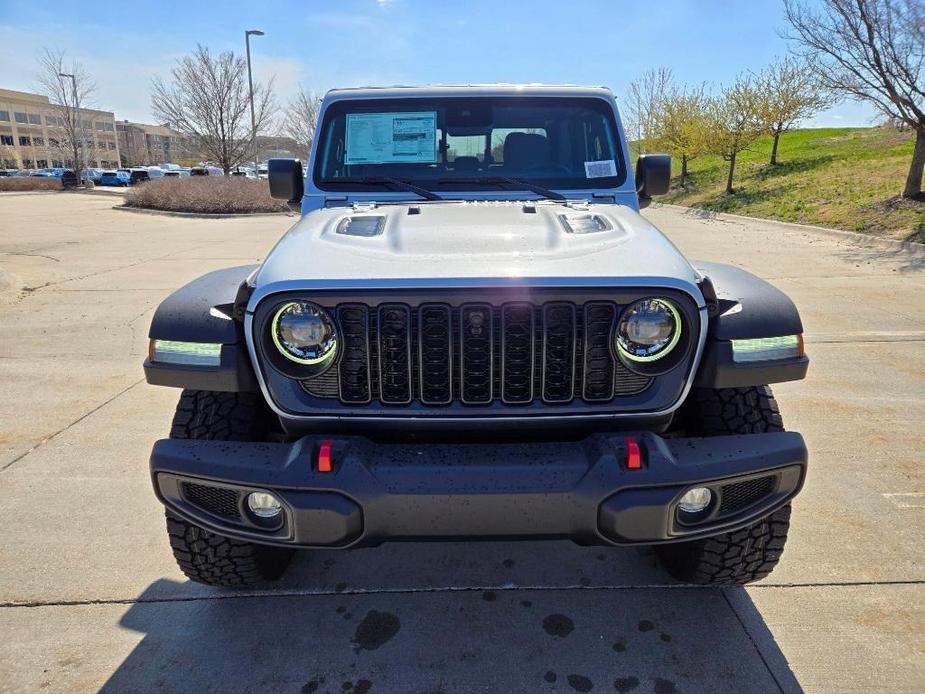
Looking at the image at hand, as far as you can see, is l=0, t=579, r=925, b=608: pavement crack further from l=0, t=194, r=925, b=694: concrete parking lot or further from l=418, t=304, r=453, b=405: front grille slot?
l=418, t=304, r=453, b=405: front grille slot

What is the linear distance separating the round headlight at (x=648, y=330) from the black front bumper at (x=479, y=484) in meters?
0.26

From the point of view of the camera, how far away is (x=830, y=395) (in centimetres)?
471

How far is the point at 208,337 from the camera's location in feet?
6.93

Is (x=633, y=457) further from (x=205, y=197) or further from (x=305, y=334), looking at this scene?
(x=205, y=197)

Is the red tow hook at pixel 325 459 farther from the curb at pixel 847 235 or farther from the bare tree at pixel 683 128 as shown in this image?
the bare tree at pixel 683 128

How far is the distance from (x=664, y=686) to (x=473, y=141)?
2524mm

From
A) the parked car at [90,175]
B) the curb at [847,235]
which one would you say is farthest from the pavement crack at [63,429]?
the parked car at [90,175]

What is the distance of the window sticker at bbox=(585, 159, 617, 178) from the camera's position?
10.6 ft

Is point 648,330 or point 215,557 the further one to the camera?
point 215,557

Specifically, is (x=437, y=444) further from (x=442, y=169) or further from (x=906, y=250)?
(x=906, y=250)

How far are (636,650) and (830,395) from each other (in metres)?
3.26

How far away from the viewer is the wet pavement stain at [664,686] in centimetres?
211

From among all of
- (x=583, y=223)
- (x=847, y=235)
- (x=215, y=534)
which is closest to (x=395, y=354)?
(x=215, y=534)

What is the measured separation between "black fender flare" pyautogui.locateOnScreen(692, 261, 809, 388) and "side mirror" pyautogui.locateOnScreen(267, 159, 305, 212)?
211 cm
